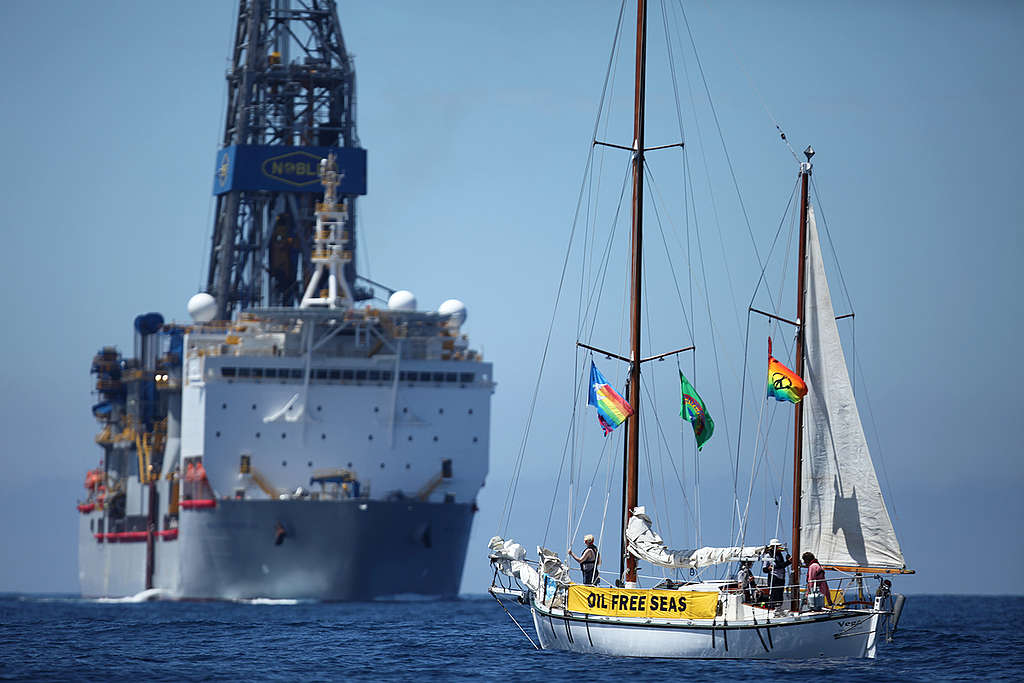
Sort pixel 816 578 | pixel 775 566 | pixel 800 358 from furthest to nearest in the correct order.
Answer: pixel 800 358 < pixel 816 578 < pixel 775 566

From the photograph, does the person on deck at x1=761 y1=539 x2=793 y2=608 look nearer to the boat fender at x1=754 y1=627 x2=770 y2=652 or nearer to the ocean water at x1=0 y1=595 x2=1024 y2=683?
the boat fender at x1=754 y1=627 x2=770 y2=652

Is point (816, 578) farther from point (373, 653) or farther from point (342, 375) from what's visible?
point (342, 375)

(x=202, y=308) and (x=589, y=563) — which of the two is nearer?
(x=589, y=563)

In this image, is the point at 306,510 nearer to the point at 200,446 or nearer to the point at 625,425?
the point at 200,446

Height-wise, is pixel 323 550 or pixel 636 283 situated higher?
pixel 636 283

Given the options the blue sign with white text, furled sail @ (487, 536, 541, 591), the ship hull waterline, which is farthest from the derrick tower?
→ furled sail @ (487, 536, 541, 591)

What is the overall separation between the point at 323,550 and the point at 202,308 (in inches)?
880

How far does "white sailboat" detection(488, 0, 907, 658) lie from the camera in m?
33.5

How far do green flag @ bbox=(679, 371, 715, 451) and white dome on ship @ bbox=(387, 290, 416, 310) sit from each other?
145ft

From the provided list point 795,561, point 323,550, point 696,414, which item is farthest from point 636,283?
point 323,550

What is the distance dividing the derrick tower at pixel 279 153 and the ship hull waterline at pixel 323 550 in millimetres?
19054

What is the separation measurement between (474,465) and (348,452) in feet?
19.5

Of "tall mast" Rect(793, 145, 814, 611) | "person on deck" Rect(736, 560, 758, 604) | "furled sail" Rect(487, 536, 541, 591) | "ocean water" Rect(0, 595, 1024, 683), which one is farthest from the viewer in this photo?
"furled sail" Rect(487, 536, 541, 591)

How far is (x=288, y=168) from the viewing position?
89125 mm
